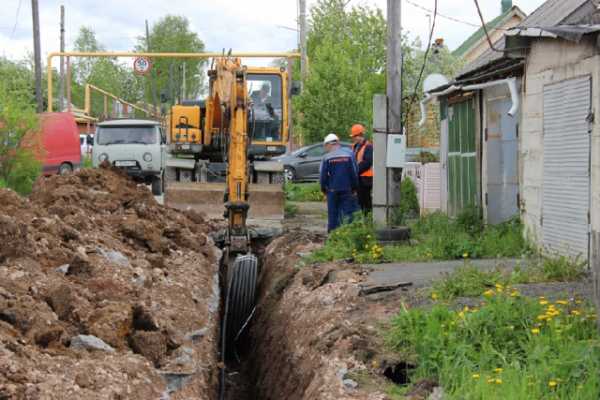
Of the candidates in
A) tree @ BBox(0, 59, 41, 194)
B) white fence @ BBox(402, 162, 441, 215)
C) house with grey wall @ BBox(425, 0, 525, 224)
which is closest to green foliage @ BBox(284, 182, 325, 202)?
tree @ BBox(0, 59, 41, 194)

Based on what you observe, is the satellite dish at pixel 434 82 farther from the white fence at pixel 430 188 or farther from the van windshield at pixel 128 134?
the van windshield at pixel 128 134

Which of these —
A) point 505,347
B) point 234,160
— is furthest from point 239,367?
point 505,347

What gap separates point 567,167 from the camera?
426 inches

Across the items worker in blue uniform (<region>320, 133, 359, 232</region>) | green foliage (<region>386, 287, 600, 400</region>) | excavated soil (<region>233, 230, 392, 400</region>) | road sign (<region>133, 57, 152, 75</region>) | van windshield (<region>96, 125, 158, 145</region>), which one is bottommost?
excavated soil (<region>233, 230, 392, 400</region>)

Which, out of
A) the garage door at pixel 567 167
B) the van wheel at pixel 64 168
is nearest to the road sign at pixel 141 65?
the van wheel at pixel 64 168

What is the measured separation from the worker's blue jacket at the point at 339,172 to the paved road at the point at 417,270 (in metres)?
2.95

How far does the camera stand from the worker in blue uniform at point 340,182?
47.0 feet

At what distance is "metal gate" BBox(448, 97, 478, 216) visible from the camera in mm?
15602

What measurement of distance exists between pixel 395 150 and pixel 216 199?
7.27 m

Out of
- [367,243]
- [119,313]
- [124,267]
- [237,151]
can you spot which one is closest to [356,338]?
[119,313]

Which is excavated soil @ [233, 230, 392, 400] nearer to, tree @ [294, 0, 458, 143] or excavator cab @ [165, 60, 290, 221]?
excavator cab @ [165, 60, 290, 221]

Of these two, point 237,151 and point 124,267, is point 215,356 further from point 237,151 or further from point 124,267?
point 237,151

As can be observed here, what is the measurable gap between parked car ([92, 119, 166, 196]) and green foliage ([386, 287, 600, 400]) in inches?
759

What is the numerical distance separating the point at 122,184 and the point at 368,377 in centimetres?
1320
